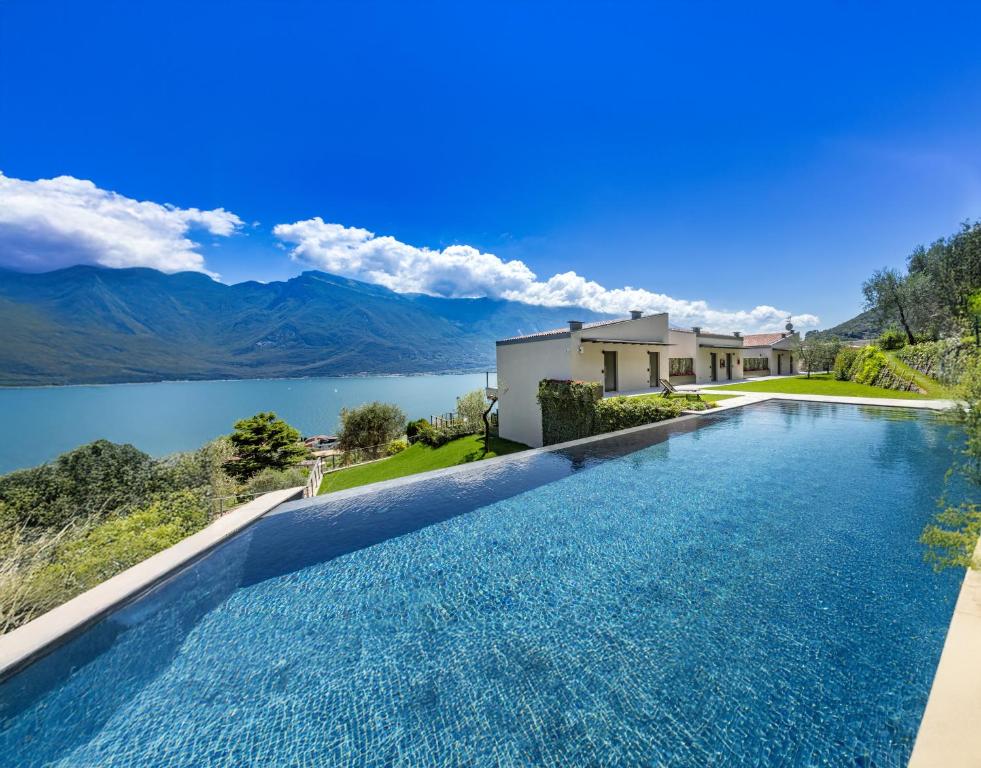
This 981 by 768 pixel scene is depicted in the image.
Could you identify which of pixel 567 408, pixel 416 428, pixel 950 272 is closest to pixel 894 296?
pixel 950 272

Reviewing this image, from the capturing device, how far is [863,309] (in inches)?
1410

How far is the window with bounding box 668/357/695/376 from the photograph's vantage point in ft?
81.3

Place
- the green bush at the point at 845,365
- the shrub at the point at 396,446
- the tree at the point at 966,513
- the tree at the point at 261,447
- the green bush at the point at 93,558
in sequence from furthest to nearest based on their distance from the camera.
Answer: the shrub at the point at 396,446
the green bush at the point at 845,365
the tree at the point at 261,447
the green bush at the point at 93,558
the tree at the point at 966,513

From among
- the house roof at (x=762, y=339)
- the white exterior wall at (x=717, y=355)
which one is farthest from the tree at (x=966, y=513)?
the house roof at (x=762, y=339)

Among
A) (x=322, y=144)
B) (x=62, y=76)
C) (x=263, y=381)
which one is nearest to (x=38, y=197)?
(x=62, y=76)

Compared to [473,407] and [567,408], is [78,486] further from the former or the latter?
[473,407]

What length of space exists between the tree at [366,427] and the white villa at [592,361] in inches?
565

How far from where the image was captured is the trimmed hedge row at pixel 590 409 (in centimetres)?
1363

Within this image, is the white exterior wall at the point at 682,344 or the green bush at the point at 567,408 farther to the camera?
the white exterior wall at the point at 682,344

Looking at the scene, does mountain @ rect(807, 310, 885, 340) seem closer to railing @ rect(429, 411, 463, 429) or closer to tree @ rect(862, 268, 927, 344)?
tree @ rect(862, 268, 927, 344)

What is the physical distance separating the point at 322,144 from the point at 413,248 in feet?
141

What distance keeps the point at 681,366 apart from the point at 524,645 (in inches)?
1015

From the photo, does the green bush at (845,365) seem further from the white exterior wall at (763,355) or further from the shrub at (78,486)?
the shrub at (78,486)

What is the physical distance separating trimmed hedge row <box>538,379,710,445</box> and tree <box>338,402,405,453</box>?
62.5ft
